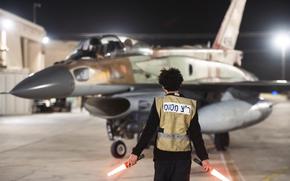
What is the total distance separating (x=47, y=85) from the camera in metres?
10.5

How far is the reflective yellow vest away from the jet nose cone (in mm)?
5663

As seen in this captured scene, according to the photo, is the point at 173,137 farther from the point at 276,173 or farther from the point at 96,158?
the point at 96,158

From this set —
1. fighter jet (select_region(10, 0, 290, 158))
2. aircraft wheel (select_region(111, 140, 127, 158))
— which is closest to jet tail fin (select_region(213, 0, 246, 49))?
fighter jet (select_region(10, 0, 290, 158))

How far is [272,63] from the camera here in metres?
87.9

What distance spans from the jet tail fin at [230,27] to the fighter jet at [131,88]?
3.34m

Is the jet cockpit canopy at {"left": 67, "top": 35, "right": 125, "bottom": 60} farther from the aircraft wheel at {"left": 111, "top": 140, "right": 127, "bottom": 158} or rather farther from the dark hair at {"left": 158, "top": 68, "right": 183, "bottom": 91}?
the dark hair at {"left": 158, "top": 68, "right": 183, "bottom": 91}

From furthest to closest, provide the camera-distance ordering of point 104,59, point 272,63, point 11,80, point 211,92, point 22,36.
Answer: point 272,63 < point 22,36 < point 11,80 < point 211,92 < point 104,59

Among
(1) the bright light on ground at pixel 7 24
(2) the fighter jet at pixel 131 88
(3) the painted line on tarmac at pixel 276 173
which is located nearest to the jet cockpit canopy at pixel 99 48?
(2) the fighter jet at pixel 131 88

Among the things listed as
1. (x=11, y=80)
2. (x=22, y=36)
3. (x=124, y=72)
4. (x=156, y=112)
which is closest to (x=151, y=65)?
(x=124, y=72)

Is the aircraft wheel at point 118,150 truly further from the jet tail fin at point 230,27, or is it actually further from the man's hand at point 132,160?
the man's hand at point 132,160

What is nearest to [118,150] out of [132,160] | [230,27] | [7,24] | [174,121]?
[132,160]

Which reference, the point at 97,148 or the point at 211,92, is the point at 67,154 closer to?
the point at 97,148

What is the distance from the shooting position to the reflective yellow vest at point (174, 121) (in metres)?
5.25

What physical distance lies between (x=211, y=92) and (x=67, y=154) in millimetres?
3948
